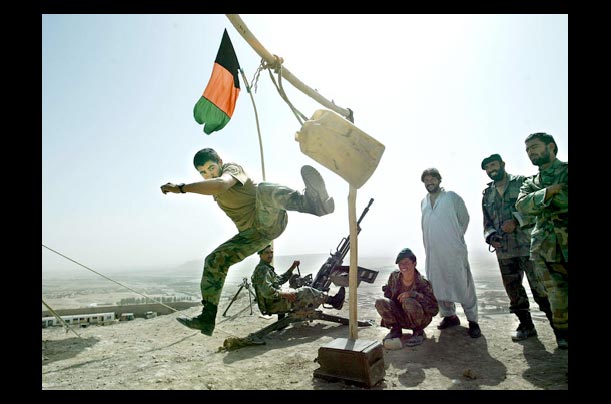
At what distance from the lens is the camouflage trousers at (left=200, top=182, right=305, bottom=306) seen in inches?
127

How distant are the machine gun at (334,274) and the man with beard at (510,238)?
6.02 ft

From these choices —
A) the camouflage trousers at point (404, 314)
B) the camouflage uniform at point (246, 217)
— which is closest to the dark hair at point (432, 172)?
the camouflage trousers at point (404, 314)

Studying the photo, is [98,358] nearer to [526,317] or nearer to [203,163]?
[203,163]

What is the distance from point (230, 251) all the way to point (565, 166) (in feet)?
10.3

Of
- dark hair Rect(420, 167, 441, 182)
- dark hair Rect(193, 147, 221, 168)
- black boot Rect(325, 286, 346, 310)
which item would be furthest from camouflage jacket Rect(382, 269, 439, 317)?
dark hair Rect(193, 147, 221, 168)

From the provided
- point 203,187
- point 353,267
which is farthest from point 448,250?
point 203,187

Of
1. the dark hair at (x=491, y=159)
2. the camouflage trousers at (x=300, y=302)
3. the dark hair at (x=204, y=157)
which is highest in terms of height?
the dark hair at (x=491, y=159)

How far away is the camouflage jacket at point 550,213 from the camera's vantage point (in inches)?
118

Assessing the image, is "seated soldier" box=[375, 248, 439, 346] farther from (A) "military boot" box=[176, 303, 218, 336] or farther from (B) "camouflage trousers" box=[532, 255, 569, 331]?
(A) "military boot" box=[176, 303, 218, 336]

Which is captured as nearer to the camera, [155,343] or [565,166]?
[565,166]

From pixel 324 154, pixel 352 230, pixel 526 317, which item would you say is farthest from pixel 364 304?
pixel 324 154

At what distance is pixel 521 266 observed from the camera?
4094 millimetres

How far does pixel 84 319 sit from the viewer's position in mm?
6578

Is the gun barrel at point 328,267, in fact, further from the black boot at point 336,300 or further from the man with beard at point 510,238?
the man with beard at point 510,238
